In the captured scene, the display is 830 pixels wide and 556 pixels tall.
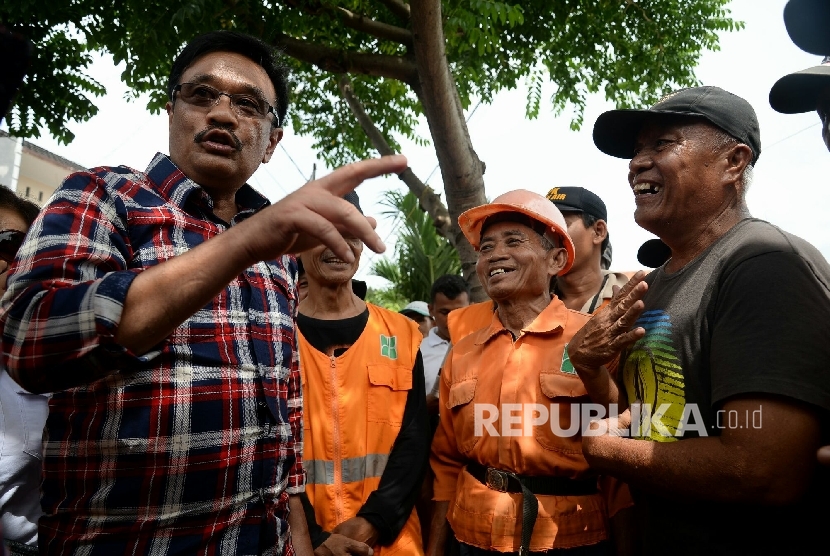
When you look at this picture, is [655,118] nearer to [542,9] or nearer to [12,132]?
[542,9]

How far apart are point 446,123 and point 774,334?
4.72m

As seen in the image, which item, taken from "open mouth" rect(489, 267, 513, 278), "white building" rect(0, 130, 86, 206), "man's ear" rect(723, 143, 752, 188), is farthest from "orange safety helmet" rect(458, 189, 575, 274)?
"white building" rect(0, 130, 86, 206)

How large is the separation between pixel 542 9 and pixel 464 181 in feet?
6.31

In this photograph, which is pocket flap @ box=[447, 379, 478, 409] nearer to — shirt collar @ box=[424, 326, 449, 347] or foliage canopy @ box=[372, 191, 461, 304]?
shirt collar @ box=[424, 326, 449, 347]

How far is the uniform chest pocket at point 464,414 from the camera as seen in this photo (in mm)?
2570

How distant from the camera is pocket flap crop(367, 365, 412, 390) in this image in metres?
2.94

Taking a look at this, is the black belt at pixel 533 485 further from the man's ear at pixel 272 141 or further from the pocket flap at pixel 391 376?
the man's ear at pixel 272 141

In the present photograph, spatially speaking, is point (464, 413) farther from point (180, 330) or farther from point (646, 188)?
point (180, 330)

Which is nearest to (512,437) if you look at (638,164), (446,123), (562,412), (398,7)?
(562,412)

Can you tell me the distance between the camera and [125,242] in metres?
1.53

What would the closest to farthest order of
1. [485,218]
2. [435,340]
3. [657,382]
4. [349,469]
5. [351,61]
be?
1. [657,382]
2. [349,469]
3. [485,218]
4. [435,340]
5. [351,61]

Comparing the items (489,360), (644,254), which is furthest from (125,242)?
(644,254)

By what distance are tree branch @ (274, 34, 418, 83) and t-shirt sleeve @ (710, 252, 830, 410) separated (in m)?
5.10

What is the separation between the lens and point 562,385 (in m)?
2.49
